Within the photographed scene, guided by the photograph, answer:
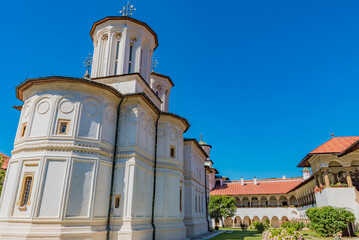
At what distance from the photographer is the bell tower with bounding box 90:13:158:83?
58.7ft

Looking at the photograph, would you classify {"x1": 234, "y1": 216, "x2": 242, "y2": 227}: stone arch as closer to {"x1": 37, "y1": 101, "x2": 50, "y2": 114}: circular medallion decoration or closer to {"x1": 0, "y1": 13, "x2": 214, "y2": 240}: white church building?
{"x1": 0, "y1": 13, "x2": 214, "y2": 240}: white church building

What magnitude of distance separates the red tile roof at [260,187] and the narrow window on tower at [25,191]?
38.8 m

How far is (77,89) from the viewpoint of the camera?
43.5ft

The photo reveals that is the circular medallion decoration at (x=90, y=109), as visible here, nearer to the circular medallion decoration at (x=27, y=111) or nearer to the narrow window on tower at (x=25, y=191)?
the circular medallion decoration at (x=27, y=111)

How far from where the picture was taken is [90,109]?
1342cm

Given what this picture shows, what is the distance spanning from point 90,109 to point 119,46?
694 centimetres

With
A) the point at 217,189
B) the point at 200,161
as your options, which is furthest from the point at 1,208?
the point at 217,189

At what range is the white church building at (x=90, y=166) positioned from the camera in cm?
1136

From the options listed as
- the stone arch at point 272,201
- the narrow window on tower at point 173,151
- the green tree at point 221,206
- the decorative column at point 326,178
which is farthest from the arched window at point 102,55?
the stone arch at point 272,201

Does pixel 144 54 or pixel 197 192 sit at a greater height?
pixel 144 54

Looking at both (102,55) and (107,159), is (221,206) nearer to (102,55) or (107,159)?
(107,159)

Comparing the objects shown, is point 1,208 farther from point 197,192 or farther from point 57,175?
point 197,192

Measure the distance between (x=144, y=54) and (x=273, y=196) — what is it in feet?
122

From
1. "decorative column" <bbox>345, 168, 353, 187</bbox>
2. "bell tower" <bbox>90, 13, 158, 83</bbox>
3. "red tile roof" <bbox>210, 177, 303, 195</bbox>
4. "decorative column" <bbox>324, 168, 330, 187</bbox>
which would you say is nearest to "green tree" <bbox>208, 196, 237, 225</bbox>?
"red tile roof" <bbox>210, 177, 303, 195</bbox>
